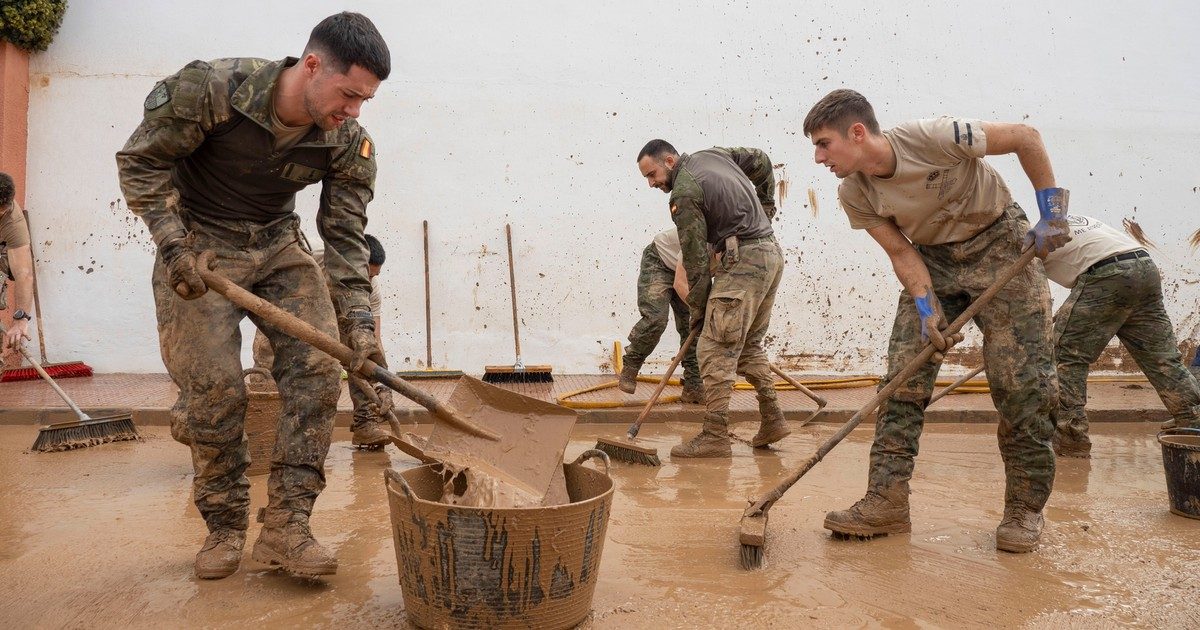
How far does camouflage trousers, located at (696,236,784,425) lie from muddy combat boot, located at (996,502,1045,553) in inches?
76.9

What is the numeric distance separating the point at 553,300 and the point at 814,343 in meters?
2.62

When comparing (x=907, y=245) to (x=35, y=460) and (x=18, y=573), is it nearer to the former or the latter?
(x=18, y=573)

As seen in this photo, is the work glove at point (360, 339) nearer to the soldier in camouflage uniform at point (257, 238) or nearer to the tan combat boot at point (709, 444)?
the soldier in camouflage uniform at point (257, 238)

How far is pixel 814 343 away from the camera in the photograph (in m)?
9.00

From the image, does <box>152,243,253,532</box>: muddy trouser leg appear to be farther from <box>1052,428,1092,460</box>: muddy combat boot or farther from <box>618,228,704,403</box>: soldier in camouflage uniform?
<box>1052,428,1092,460</box>: muddy combat boot

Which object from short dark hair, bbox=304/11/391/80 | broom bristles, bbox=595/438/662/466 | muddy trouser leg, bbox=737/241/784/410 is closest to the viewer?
short dark hair, bbox=304/11/391/80

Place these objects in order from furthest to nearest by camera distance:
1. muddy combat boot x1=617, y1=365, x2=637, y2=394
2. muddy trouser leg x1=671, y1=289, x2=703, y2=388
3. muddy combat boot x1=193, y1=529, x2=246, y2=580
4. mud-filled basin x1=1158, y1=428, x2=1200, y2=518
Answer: muddy trouser leg x1=671, y1=289, x2=703, y2=388
muddy combat boot x1=617, y1=365, x2=637, y2=394
mud-filled basin x1=1158, y1=428, x2=1200, y2=518
muddy combat boot x1=193, y1=529, x2=246, y2=580

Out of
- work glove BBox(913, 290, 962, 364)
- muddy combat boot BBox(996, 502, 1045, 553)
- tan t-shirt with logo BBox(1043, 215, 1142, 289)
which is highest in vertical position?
tan t-shirt with logo BBox(1043, 215, 1142, 289)

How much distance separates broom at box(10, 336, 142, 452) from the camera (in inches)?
209

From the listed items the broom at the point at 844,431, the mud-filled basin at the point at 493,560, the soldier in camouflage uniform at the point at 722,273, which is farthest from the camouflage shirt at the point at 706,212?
the mud-filled basin at the point at 493,560

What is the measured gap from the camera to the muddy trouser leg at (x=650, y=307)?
6.71 m

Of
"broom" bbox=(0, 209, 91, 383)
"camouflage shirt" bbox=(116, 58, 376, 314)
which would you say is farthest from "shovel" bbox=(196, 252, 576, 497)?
"broom" bbox=(0, 209, 91, 383)

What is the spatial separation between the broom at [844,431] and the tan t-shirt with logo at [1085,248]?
175cm

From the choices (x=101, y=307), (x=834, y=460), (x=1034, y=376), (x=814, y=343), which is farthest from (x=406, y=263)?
(x=1034, y=376)
